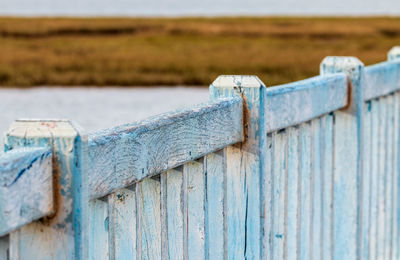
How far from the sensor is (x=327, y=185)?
3.10 metres

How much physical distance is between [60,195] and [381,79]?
8.75 ft

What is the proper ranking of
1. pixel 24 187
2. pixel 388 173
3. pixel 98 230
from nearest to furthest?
1. pixel 24 187
2. pixel 98 230
3. pixel 388 173

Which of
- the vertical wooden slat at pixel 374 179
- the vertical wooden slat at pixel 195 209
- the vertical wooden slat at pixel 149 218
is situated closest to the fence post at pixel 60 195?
the vertical wooden slat at pixel 149 218

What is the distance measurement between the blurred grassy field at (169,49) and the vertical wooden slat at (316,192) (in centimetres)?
2318

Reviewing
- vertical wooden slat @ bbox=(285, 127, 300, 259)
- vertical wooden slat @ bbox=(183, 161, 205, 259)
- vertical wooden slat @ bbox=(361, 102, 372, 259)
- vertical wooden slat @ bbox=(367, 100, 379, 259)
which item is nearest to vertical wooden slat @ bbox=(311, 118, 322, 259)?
vertical wooden slat @ bbox=(285, 127, 300, 259)

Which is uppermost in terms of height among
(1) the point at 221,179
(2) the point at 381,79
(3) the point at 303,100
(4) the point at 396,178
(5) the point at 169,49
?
(5) the point at 169,49

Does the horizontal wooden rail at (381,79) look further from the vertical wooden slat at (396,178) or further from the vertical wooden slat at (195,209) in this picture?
the vertical wooden slat at (195,209)

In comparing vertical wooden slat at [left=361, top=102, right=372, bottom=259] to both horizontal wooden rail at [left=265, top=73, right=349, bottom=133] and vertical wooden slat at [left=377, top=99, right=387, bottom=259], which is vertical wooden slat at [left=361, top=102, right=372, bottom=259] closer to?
vertical wooden slat at [left=377, top=99, right=387, bottom=259]

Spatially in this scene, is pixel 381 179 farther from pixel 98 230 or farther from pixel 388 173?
pixel 98 230

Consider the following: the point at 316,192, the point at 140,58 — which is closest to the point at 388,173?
the point at 316,192

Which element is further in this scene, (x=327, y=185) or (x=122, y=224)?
(x=327, y=185)

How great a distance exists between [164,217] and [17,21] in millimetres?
55960

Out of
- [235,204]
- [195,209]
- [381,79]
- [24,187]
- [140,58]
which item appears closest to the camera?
[24,187]

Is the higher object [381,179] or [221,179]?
[221,179]
